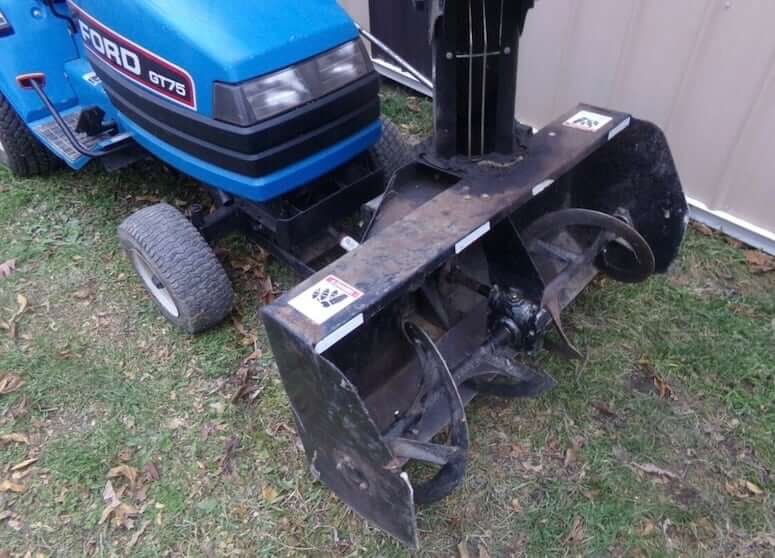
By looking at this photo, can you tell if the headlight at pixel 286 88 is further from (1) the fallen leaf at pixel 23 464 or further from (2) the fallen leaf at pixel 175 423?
(1) the fallen leaf at pixel 23 464

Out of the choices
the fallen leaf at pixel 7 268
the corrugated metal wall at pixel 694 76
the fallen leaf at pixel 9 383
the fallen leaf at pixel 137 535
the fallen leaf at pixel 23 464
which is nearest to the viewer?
the fallen leaf at pixel 137 535

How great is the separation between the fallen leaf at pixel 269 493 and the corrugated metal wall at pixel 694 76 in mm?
2275

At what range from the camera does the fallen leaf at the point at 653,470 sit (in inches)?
82.9

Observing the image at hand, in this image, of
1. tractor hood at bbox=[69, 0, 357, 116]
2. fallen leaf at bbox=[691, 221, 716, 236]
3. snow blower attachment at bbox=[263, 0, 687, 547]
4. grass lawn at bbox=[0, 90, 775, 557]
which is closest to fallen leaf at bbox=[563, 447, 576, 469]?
grass lawn at bbox=[0, 90, 775, 557]

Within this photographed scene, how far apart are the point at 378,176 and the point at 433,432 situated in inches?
39.8

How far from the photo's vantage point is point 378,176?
2439mm

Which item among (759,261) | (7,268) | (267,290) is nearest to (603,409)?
(759,261)

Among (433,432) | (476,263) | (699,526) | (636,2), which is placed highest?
(636,2)

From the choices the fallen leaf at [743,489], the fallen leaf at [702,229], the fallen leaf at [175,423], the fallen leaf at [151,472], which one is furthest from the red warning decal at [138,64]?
the fallen leaf at [702,229]

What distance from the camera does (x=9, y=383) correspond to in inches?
98.7

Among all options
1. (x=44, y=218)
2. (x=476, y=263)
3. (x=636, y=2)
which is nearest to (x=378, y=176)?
(x=476, y=263)

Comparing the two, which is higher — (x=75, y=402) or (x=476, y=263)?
(x=476, y=263)

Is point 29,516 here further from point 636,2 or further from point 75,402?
point 636,2

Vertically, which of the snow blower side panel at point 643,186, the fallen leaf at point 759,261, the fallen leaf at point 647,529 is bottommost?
the fallen leaf at point 759,261
